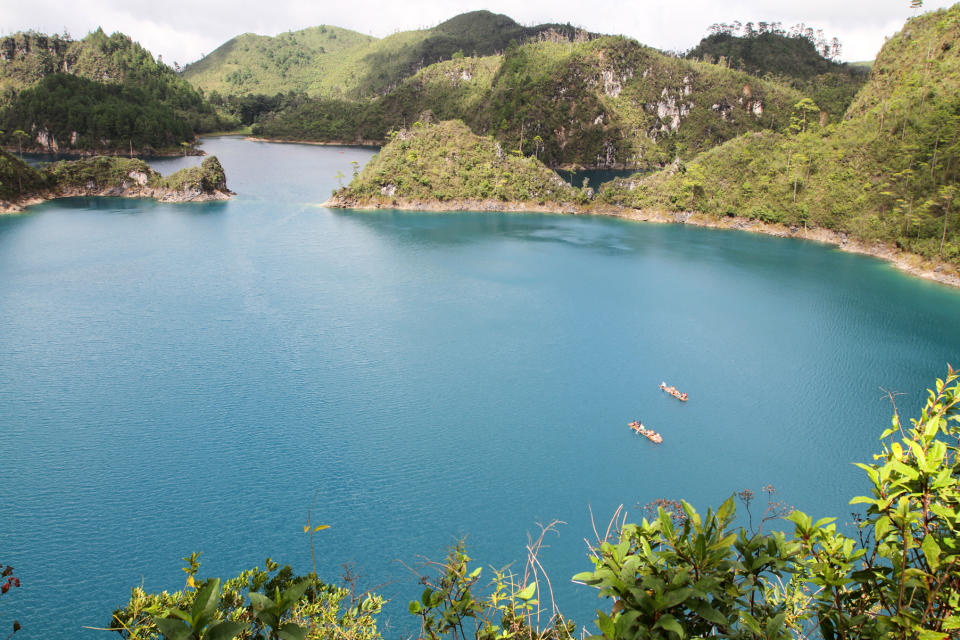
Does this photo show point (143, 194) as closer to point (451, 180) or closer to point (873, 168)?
point (451, 180)

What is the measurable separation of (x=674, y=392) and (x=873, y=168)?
1613 inches

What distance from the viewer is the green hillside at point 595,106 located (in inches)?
4193

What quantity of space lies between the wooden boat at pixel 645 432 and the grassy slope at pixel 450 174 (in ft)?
164

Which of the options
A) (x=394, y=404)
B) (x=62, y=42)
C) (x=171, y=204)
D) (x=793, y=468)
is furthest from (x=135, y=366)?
(x=62, y=42)

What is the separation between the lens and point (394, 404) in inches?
850

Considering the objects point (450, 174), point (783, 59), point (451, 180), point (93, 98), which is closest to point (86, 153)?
point (93, 98)

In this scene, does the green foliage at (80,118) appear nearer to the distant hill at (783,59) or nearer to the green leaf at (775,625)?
the green leaf at (775,625)

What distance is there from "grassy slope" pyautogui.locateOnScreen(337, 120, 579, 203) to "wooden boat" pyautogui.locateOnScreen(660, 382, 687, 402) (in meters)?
46.8

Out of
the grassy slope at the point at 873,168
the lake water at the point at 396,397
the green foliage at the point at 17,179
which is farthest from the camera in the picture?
the green foliage at the point at 17,179

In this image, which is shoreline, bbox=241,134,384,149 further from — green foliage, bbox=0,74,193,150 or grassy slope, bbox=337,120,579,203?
grassy slope, bbox=337,120,579,203

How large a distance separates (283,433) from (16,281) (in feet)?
92.7

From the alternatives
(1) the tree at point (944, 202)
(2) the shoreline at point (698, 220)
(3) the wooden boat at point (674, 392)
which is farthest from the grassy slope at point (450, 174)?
(3) the wooden boat at point (674, 392)

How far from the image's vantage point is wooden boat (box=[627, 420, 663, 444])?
19.5 m

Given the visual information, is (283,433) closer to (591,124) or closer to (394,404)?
(394,404)
